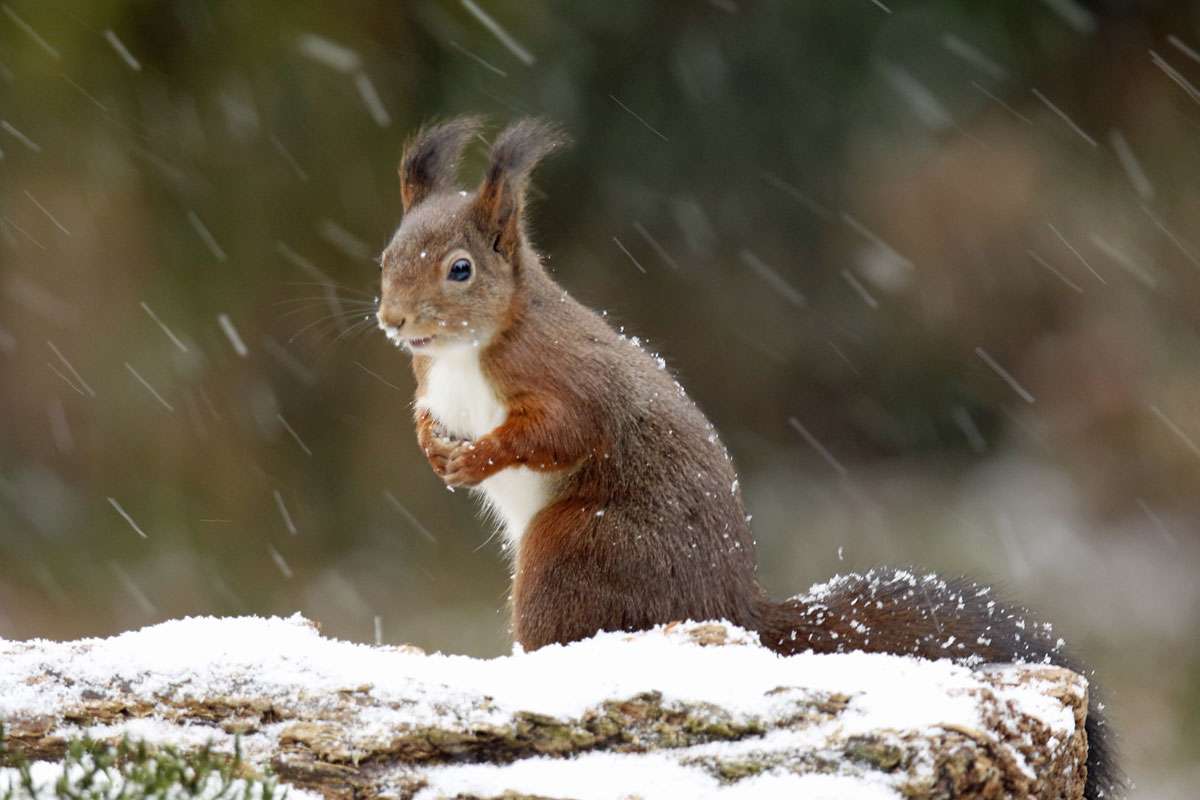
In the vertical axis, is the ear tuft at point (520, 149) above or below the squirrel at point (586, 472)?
above

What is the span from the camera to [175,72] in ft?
21.8

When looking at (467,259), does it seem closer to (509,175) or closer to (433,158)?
(509,175)

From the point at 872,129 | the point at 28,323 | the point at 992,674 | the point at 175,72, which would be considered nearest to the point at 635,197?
the point at 872,129

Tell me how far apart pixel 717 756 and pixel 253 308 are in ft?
15.4

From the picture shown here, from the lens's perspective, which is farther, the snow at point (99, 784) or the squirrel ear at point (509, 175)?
the squirrel ear at point (509, 175)

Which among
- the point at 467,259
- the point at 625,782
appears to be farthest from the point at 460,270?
the point at 625,782

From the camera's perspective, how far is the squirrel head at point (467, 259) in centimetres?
286

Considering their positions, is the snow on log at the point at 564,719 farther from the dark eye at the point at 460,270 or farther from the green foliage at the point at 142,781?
the dark eye at the point at 460,270

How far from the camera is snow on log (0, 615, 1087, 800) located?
2.21m

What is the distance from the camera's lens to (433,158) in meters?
3.23

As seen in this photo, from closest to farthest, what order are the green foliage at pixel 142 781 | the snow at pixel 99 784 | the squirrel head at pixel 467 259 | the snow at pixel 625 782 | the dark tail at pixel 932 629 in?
the green foliage at pixel 142 781 → the snow at pixel 99 784 → the snow at pixel 625 782 → the dark tail at pixel 932 629 → the squirrel head at pixel 467 259

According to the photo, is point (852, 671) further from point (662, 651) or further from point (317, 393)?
point (317, 393)

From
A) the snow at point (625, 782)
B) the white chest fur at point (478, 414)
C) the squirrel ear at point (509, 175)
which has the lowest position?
the snow at point (625, 782)

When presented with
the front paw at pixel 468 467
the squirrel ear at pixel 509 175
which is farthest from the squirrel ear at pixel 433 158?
the front paw at pixel 468 467
